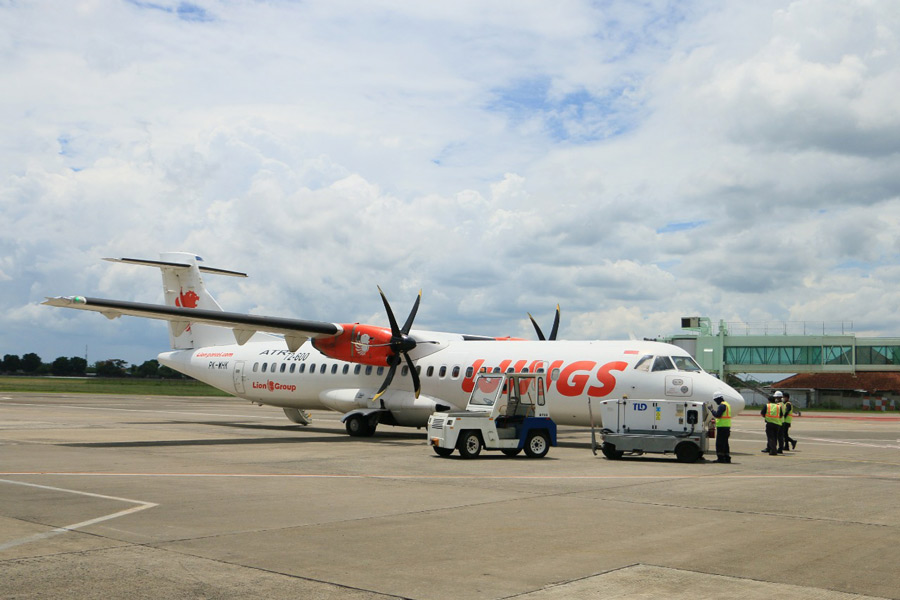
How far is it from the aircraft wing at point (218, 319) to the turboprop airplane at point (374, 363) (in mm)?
35

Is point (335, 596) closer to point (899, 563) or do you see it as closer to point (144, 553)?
point (144, 553)

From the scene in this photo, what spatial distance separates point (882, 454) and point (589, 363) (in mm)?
8147

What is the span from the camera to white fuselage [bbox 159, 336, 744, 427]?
22203 millimetres

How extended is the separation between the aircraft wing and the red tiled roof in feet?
194

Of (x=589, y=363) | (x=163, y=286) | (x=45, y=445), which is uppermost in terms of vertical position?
(x=163, y=286)

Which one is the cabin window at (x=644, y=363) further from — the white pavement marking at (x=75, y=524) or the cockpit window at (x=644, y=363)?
the white pavement marking at (x=75, y=524)

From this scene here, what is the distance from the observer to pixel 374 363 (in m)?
27.4

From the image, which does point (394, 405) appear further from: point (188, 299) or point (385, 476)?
point (385, 476)

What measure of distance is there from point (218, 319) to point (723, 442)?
14.9 metres

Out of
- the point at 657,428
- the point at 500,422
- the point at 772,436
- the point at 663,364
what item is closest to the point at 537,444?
the point at 500,422

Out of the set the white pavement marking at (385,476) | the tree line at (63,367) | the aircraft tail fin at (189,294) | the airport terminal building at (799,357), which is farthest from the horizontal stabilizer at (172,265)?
the tree line at (63,367)

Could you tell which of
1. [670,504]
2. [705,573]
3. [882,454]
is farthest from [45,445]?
[882,454]

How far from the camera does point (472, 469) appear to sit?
17.1 meters

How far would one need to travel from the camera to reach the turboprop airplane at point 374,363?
22516 mm
